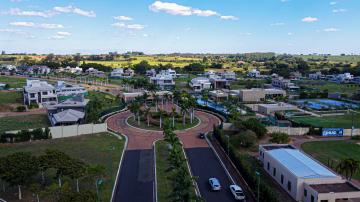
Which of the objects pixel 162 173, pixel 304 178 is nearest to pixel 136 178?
pixel 162 173

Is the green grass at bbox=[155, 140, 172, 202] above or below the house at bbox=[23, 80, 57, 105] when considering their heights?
below

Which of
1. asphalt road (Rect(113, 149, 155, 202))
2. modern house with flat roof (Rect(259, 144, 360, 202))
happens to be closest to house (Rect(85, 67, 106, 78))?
asphalt road (Rect(113, 149, 155, 202))

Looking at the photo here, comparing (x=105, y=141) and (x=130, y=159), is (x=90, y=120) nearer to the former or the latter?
(x=105, y=141)

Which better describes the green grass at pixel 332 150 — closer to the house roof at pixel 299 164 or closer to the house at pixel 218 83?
the house roof at pixel 299 164

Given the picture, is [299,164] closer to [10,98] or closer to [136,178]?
[136,178]

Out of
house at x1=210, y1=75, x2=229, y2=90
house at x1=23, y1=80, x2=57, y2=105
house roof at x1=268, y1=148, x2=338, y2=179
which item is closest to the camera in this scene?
house roof at x1=268, y1=148, x2=338, y2=179

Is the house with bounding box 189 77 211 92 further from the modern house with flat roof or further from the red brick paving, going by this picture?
the modern house with flat roof

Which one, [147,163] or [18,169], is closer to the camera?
[18,169]

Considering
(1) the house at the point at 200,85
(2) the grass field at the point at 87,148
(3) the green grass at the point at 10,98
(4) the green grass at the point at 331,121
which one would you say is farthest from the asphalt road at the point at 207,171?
(1) the house at the point at 200,85
